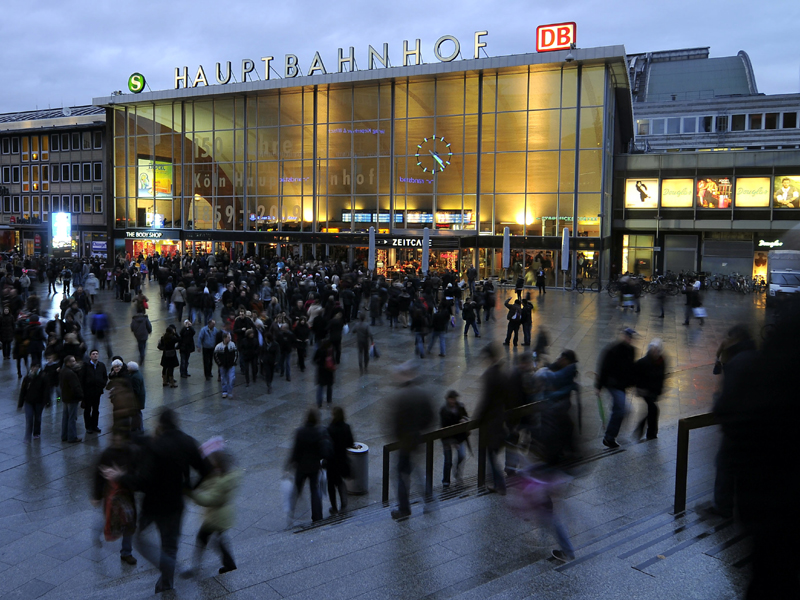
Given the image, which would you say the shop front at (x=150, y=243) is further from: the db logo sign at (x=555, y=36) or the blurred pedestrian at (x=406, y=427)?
the blurred pedestrian at (x=406, y=427)

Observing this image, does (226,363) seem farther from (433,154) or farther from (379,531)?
(433,154)

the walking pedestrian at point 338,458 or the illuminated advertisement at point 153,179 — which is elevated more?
the illuminated advertisement at point 153,179

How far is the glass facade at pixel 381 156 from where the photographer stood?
3869 centimetres

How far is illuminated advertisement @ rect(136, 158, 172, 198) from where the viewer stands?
50.4m

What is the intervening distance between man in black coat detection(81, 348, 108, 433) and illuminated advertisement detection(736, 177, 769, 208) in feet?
139

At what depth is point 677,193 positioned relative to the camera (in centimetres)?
4438

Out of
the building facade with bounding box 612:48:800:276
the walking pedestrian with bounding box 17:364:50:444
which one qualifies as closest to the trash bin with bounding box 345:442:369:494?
the walking pedestrian with bounding box 17:364:50:444

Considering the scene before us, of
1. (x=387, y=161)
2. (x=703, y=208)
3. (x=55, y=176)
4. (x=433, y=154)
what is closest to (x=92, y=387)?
(x=433, y=154)

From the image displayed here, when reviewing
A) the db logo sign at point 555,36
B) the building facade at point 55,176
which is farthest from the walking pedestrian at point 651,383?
the building facade at point 55,176

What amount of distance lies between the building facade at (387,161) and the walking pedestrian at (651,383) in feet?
96.2

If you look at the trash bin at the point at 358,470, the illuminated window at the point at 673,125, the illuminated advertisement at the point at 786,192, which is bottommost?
the trash bin at the point at 358,470

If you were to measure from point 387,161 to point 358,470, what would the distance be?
1424 inches

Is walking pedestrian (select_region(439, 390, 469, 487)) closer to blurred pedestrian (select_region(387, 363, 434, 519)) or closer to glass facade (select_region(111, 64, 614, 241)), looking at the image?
blurred pedestrian (select_region(387, 363, 434, 519))

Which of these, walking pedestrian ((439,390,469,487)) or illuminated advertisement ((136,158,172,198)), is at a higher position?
illuminated advertisement ((136,158,172,198))
